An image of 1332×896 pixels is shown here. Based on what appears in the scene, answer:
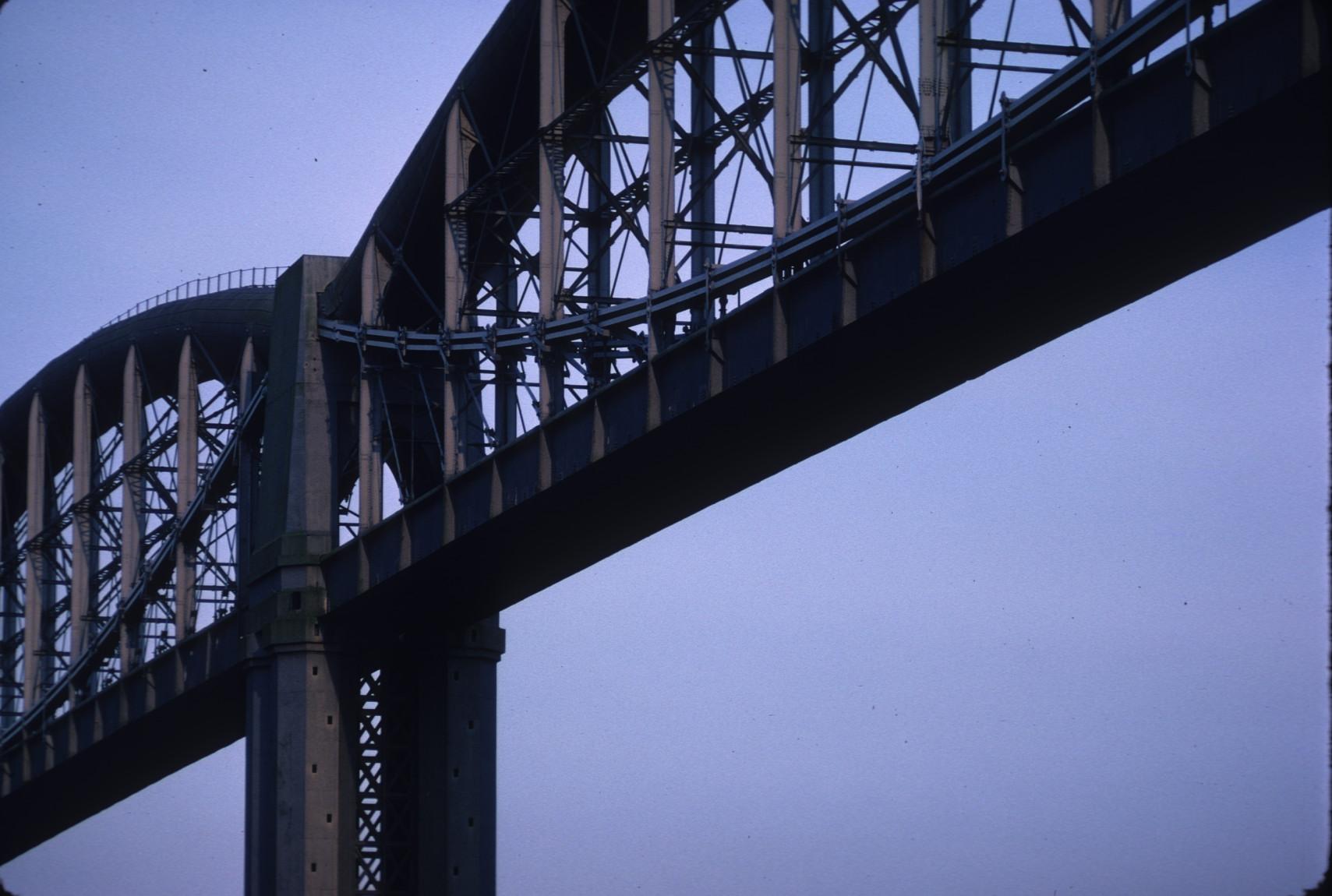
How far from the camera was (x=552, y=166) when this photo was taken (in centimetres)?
5044

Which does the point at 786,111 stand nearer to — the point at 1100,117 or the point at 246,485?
the point at 1100,117

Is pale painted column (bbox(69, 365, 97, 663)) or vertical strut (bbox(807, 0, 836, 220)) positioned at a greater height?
pale painted column (bbox(69, 365, 97, 663))

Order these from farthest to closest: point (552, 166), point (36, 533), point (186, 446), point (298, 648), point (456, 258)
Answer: point (36, 533), point (186, 446), point (298, 648), point (456, 258), point (552, 166)

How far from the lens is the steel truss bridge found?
108ft

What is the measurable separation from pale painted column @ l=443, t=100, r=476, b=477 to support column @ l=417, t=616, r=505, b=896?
612cm

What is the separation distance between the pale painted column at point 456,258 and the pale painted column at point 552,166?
3.62 m

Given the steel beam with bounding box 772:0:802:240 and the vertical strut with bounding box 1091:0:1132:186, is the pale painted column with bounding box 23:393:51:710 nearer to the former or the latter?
the steel beam with bounding box 772:0:802:240

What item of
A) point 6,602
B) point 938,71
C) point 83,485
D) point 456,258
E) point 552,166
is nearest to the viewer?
point 938,71

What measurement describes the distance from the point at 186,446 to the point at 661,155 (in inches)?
1393

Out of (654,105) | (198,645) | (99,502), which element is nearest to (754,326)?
(654,105)

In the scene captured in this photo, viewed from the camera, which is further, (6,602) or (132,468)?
(6,602)

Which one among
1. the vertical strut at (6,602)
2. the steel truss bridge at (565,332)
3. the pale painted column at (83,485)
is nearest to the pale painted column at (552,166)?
the steel truss bridge at (565,332)

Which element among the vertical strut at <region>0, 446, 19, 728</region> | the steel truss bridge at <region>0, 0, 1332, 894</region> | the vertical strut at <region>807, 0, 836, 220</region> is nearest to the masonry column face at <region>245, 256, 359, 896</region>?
the steel truss bridge at <region>0, 0, 1332, 894</region>

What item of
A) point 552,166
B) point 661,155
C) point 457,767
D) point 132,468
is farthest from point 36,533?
point 661,155
